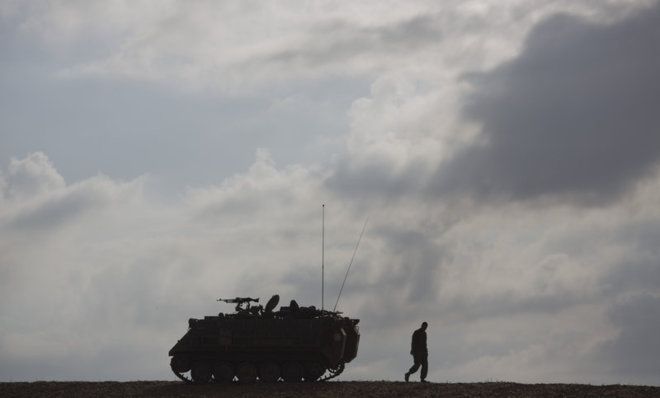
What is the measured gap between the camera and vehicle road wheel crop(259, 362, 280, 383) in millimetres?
36000

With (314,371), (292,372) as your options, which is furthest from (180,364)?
(314,371)

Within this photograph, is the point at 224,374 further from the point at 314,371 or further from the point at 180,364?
the point at 314,371

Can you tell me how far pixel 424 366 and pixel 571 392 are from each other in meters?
6.47

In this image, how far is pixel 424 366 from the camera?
3572 cm

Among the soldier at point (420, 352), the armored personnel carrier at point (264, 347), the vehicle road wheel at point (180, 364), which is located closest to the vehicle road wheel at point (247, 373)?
the armored personnel carrier at point (264, 347)

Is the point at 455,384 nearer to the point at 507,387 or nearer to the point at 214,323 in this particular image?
the point at 507,387

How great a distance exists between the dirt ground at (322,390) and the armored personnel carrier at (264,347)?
0.90 m

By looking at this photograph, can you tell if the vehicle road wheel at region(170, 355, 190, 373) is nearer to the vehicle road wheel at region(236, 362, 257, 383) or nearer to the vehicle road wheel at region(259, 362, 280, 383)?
the vehicle road wheel at region(236, 362, 257, 383)

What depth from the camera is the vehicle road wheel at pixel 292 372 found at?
3603 cm

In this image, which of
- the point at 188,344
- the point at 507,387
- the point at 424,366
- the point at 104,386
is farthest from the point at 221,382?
the point at 507,387

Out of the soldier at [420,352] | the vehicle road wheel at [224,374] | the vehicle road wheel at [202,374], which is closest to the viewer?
the soldier at [420,352]

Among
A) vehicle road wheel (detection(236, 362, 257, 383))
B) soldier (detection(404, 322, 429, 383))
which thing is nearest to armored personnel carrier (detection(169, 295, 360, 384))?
vehicle road wheel (detection(236, 362, 257, 383))

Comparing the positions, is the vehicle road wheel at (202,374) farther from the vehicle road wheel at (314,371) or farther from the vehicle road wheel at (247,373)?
the vehicle road wheel at (314,371)

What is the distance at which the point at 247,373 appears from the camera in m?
36.2
